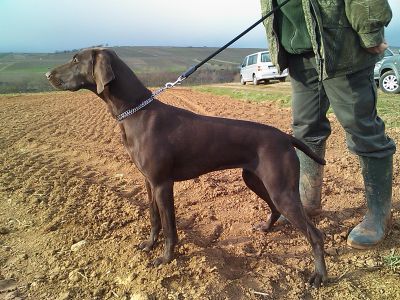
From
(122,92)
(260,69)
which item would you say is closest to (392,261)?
(122,92)

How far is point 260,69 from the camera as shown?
2369cm

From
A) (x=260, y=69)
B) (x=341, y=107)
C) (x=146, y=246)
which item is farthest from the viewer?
(x=260, y=69)

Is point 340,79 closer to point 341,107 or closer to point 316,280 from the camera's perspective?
point 341,107

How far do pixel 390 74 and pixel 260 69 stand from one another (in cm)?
1022

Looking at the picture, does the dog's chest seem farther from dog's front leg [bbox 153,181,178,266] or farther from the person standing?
the person standing

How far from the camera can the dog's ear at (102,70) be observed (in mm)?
3041

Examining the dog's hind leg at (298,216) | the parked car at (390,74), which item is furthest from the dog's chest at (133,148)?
the parked car at (390,74)

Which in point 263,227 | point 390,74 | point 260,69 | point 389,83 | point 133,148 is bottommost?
point 260,69

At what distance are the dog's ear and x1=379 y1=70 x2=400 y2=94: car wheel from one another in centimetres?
1339

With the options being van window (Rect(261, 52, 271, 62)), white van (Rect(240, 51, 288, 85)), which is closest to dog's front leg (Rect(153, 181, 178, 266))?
white van (Rect(240, 51, 288, 85))

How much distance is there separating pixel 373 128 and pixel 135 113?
6.52ft

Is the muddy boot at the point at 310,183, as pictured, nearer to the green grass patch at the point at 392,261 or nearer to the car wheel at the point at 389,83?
the green grass patch at the point at 392,261

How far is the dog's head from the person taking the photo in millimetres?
3062

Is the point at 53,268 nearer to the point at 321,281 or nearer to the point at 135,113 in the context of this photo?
the point at 135,113
